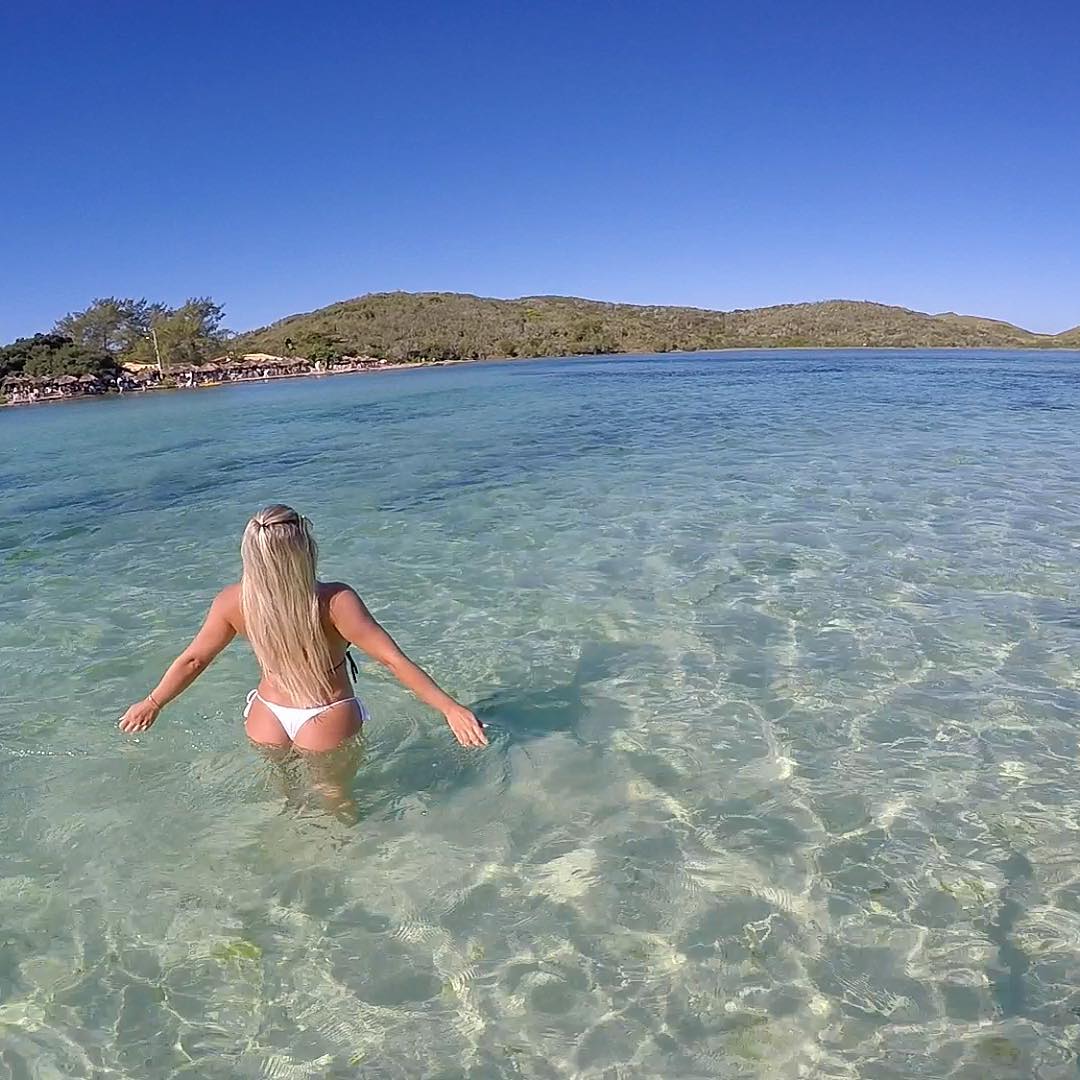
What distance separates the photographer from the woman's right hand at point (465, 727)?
3.09 m

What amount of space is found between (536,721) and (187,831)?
1.82 meters

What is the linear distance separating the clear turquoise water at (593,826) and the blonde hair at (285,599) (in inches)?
28.1

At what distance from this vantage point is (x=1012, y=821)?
336cm

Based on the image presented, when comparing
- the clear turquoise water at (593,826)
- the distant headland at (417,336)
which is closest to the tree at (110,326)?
the distant headland at (417,336)

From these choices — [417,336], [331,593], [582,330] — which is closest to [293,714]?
[331,593]

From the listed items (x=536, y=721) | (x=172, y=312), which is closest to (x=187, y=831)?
(x=536, y=721)

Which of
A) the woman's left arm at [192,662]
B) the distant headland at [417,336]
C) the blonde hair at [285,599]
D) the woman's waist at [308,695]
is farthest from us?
the distant headland at [417,336]

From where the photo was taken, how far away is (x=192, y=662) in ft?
10.8

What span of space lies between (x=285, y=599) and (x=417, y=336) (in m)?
95.4

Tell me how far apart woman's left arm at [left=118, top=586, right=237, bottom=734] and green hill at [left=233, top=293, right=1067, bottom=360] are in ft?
247

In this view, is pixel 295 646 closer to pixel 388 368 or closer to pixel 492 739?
pixel 492 739

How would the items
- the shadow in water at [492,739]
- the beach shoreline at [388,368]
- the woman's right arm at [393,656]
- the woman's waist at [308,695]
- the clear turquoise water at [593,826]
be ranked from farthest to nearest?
the beach shoreline at [388,368], the shadow in water at [492,739], the woman's waist at [308,695], the woman's right arm at [393,656], the clear turquoise water at [593,826]

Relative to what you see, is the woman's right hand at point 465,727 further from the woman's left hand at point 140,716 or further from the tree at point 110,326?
the tree at point 110,326

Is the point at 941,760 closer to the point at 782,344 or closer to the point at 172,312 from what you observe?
the point at 172,312
